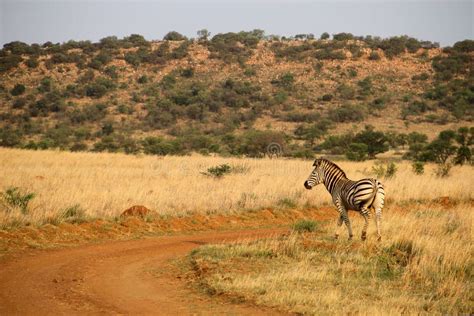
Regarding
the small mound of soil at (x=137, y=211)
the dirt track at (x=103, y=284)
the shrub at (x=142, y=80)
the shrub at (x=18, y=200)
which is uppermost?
the shrub at (x=142, y=80)

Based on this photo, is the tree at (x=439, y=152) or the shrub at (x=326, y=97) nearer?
the tree at (x=439, y=152)

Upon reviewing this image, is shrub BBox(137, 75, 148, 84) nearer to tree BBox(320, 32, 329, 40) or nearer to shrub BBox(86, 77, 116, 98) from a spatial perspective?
shrub BBox(86, 77, 116, 98)

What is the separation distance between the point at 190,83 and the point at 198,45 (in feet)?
51.2

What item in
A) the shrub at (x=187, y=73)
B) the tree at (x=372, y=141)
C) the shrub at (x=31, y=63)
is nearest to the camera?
the tree at (x=372, y=141)

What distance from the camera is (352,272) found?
1083 cm

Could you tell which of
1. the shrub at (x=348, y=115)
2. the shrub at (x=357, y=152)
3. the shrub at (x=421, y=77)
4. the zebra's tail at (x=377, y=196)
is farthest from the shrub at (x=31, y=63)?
the zebra's tail at (x=377, y=196)

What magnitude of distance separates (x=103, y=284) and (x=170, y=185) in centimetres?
1175

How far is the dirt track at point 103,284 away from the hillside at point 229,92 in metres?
34.1

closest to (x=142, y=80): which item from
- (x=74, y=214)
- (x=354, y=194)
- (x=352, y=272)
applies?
(x=74, y=214)

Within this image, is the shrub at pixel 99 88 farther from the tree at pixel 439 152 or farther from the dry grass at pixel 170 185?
the tree at pixel 439 152

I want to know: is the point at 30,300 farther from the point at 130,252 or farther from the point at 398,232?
the point at 398,232

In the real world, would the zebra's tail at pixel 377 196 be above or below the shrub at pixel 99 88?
below

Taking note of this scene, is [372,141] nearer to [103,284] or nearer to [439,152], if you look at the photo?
[439,152]

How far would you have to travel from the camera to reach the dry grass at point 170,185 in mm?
17547
